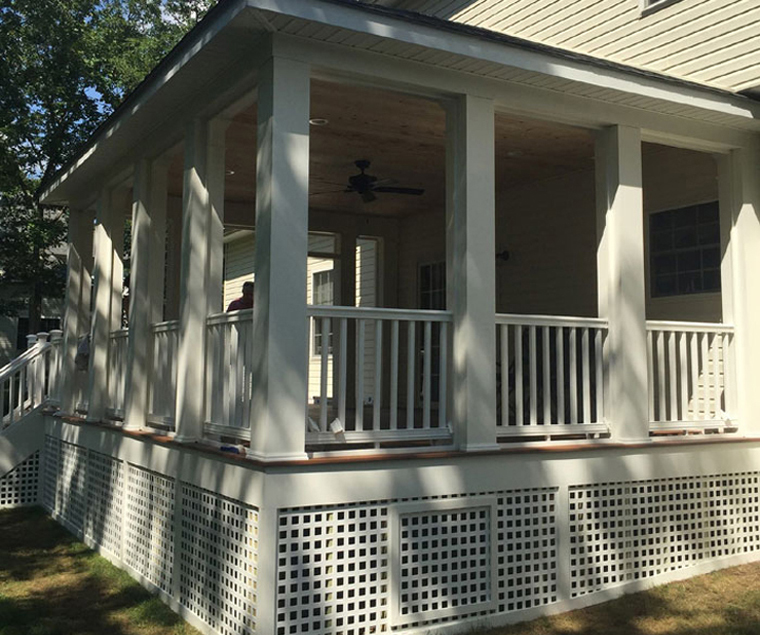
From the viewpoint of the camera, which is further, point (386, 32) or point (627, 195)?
point (627, 195)

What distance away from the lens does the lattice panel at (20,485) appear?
9.60 meters

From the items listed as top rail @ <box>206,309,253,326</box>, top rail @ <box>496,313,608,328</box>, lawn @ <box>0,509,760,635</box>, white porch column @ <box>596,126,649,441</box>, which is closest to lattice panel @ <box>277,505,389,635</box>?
lawn @ <box>0,509,760,635</box>

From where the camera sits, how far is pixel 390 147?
25.0 feet

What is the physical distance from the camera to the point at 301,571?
14.9ft

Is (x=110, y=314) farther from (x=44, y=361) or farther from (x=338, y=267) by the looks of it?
(x=338, y=267)

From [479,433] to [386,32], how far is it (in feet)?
8.50

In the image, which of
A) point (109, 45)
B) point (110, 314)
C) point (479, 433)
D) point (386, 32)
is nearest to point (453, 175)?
point (386, 32)

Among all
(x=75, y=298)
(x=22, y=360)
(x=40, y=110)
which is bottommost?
(x=22, y=360)

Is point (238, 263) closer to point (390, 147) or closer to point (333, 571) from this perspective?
point (390, 147)

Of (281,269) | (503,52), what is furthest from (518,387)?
(503,52)

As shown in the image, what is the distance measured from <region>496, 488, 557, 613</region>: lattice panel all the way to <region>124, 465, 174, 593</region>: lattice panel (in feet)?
7.78

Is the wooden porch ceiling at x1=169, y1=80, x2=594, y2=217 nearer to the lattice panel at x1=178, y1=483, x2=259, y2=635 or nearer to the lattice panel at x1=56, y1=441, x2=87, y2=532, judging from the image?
the lattice panel at x1=178, y1=483, x2=259, y2=635

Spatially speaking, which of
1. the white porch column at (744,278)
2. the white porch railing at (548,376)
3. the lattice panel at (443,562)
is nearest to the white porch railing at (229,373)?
the lattice panel at (443,562)

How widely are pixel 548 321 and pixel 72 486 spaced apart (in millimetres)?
5412
